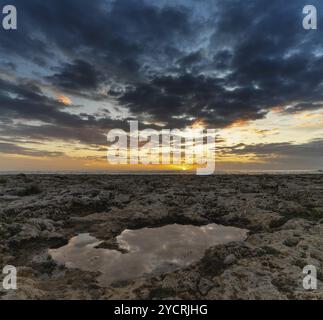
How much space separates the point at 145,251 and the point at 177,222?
5.73 metres

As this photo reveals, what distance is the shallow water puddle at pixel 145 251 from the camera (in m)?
11.8

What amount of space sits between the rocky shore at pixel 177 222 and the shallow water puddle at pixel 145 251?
2.15 feet

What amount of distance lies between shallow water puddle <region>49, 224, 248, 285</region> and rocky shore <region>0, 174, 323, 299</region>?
2.15 feet

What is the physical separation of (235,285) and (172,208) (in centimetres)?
1217

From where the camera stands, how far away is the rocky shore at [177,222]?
9.67m

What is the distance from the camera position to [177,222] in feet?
63.3

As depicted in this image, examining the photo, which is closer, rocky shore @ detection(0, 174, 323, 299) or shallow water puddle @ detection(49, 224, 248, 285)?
rocky shore @ detection(0, 174, 323, 299)

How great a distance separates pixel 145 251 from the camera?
13906 millimetres

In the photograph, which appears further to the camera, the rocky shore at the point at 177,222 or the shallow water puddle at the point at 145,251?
the shallow water puddle at the point at 145,251

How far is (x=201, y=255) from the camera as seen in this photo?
43.3 ft

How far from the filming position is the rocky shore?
967 cm

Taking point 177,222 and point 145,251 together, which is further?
point 177,222

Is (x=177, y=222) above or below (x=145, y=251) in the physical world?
above
